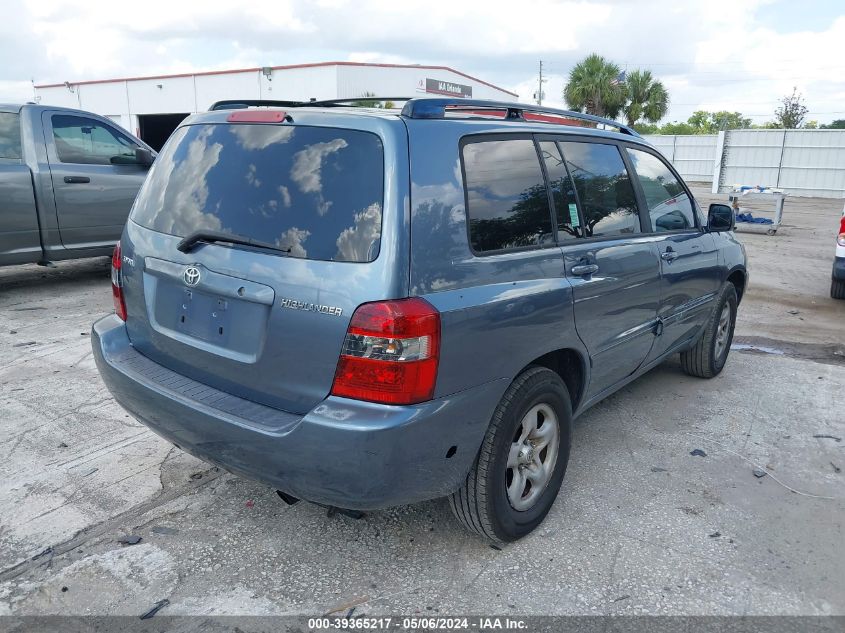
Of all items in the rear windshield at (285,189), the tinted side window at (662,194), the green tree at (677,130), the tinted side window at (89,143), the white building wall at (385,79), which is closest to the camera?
the rear windshield at (285,189)

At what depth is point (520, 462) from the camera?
2904 millimetres

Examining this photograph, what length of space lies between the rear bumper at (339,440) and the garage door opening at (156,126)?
39224mm

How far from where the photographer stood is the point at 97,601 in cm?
255

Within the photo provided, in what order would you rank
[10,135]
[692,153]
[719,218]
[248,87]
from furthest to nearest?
[248,87] → [692,153] → [10,135] → [719,218]

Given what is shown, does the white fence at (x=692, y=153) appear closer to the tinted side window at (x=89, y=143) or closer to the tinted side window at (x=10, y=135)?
the tinted side window at (x=89, y=143)

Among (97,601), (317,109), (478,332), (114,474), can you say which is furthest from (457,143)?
(114,474)

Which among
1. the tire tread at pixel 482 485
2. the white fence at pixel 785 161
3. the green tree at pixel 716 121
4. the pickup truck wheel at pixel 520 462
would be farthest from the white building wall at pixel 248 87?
the green tree at pixel 716 121

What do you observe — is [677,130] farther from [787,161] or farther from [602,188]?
[602,188]

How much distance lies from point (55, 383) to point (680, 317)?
4.32m

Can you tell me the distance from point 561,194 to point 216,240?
159 centimetres

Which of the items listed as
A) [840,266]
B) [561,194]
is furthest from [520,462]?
[840,266]

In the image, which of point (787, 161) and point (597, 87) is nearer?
point (787, 161)

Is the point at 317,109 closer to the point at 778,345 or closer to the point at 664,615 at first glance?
the point at 664,615

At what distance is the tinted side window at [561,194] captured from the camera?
10.2ft
